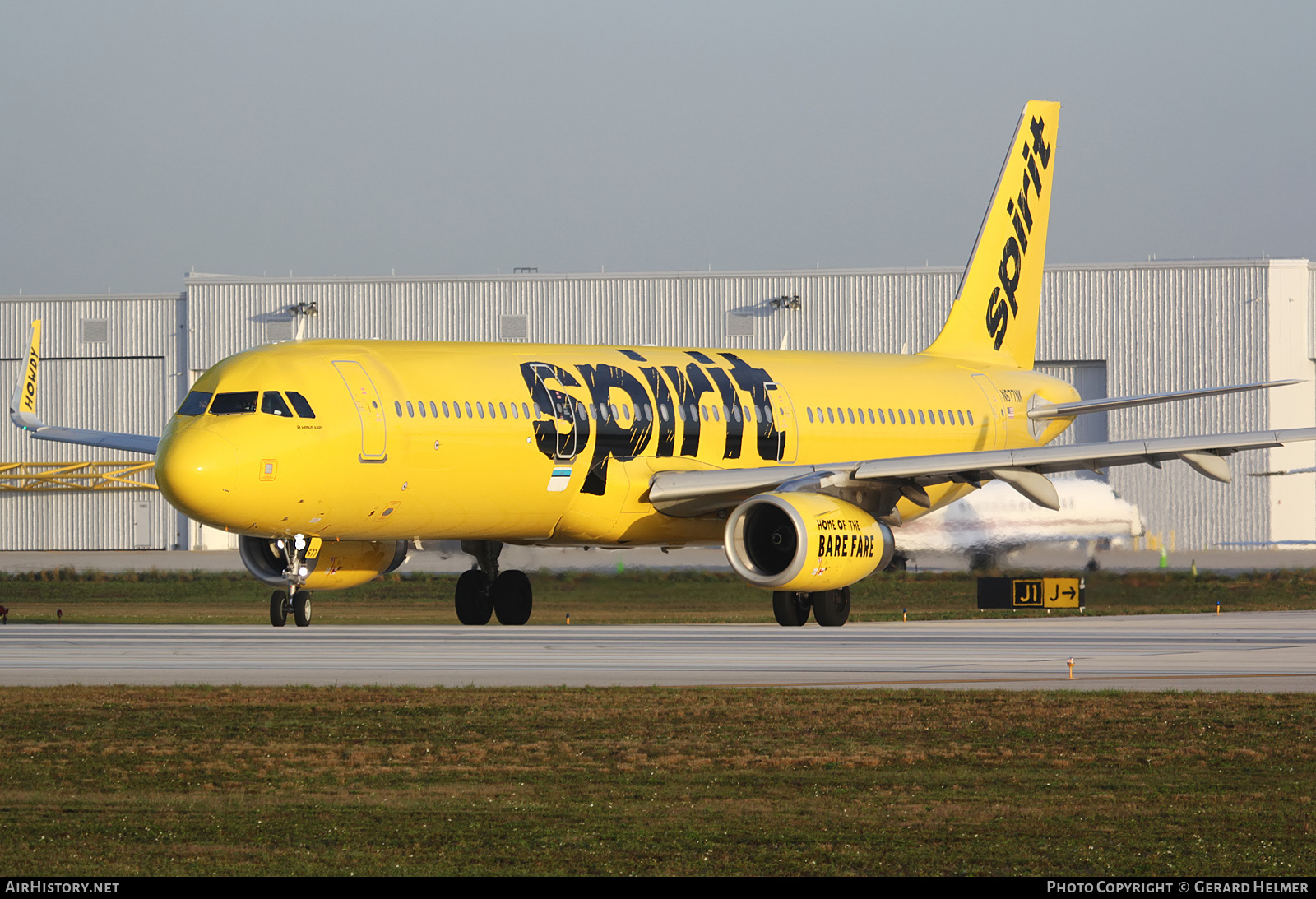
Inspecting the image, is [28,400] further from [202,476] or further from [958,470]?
[958,470]

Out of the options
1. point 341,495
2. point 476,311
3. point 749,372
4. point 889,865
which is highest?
point 476,311

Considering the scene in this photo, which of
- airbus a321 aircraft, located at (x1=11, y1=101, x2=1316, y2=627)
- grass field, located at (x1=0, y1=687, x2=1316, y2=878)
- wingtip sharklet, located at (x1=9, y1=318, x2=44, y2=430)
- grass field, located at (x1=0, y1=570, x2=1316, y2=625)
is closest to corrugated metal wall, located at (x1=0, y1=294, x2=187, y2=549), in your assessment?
grass field, located at (x1=0, y1=570, x2=1316, y2=625)

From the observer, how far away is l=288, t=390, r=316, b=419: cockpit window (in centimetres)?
2608

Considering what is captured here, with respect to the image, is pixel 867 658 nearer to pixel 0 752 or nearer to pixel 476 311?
pixel 0 752

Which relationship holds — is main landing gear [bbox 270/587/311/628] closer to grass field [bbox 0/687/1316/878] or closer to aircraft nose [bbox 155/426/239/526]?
aircraft nose [bbox 155/426/239/526]

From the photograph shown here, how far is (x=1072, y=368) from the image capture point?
6281 centimetres

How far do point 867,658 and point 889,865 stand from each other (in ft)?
42.6

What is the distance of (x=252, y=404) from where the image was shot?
1022 inches

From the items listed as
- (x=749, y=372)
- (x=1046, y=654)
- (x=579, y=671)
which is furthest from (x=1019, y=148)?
(x=579, y=671)

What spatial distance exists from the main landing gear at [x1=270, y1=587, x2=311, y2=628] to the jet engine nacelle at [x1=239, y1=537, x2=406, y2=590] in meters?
0.22

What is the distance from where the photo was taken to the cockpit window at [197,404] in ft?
85.9

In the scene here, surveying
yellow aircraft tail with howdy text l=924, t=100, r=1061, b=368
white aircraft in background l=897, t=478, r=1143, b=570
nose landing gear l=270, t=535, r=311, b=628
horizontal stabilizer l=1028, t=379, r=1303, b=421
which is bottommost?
nose landing gear l=270, t=535, r=311, b=628

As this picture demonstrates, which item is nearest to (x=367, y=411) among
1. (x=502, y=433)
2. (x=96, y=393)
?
(x=502, y=433)

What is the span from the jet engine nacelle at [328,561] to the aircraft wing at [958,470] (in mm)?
4453
